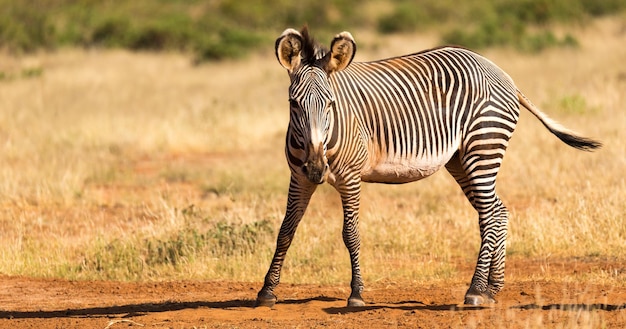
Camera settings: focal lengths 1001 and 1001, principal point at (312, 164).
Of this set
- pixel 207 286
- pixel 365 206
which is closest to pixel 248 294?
pixel 207 286

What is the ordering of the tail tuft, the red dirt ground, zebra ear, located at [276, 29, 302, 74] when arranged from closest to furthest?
the red dirt ground, zebra ear, located at [276, 29, 302, 74], the tail tuft

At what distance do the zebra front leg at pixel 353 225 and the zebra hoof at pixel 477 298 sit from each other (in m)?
Answer: 0.82

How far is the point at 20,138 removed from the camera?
53.8 ft

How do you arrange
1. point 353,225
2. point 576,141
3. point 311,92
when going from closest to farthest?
point 311,92 < point 353,225 < point 576,141

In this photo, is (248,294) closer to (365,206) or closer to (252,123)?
(365,206)

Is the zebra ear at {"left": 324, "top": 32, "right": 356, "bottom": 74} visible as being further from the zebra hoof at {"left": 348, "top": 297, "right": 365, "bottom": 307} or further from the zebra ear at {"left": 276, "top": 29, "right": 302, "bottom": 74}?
the zebra hoof at {"left": 348, "top": 297, "right": 365, "bottom": 307}

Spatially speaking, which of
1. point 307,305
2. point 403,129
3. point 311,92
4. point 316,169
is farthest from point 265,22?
point 316,169

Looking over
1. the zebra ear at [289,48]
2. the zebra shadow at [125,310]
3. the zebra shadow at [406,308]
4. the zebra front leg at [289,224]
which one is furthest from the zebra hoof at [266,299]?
the zebra ear at [289,48]

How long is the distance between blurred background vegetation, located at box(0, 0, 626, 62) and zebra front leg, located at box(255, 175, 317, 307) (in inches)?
711

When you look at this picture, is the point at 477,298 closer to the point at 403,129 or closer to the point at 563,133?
the point at 403,129

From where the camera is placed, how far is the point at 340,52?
6918 mm

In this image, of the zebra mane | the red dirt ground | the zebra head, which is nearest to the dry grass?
the red dirt ground

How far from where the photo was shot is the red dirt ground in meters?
6.57

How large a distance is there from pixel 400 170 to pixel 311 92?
1.21m
